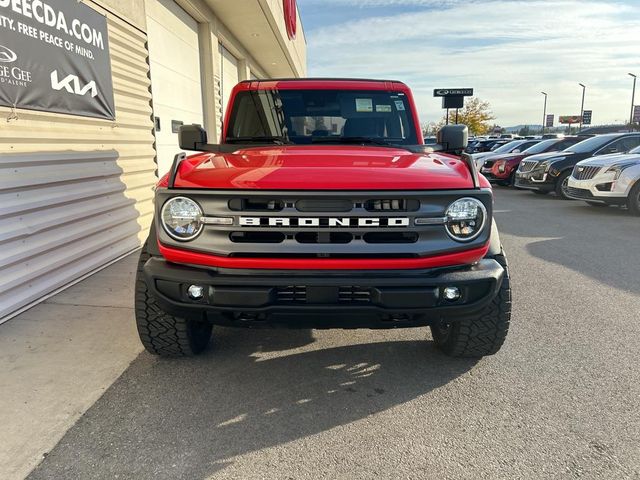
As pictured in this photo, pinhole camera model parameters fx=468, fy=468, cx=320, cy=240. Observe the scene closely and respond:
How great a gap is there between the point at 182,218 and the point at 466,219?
1.49m

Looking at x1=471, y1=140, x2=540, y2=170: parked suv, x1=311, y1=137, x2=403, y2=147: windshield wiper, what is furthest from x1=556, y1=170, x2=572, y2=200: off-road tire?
x1=311, y1=137, x2=403, y2=147: windshield wiper

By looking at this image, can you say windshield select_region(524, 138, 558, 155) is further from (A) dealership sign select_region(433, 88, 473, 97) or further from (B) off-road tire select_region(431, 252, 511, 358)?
(B) off-road tire select_region(431, 252, 511, 358)

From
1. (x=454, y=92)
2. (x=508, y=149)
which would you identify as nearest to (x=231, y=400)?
(x=508, y=149)

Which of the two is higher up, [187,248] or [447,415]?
[187,248]

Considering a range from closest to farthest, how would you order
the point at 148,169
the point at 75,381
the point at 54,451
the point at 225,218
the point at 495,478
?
the point at 495,478
the point at 54,451
the point at 225,218
the point at 75,381
the point at 148,169

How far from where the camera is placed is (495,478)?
208cm

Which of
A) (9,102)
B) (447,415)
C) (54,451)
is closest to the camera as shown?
(54,451)

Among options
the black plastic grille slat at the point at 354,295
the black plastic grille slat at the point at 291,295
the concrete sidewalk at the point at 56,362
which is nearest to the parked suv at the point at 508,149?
the concrete sidewalk at the point at 56,362

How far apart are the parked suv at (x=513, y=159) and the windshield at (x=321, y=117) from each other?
40.7 ft

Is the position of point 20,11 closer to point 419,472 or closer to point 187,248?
point 187,248

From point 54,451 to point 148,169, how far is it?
16.8 ft

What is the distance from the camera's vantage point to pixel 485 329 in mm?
2896

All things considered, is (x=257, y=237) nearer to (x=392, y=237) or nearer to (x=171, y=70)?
(x=392, y=237)

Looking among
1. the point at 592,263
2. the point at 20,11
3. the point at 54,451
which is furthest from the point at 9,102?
the point at 592,263
